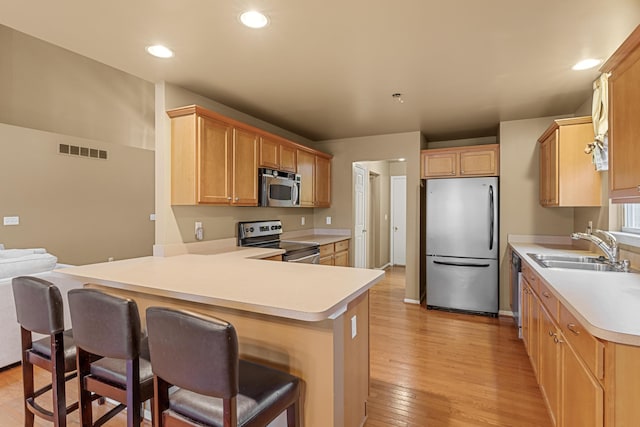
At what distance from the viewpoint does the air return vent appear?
5.34 metres

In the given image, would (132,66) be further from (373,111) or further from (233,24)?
(373,111)

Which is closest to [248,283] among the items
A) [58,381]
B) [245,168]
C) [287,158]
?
[58,381]

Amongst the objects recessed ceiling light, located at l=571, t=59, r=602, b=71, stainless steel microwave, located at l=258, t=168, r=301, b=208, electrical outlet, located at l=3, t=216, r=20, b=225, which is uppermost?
recessed ceiling light, located at l=571, t=59, r=602, b=71

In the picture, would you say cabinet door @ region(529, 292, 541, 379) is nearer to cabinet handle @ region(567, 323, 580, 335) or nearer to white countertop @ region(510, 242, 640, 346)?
white countertop @ region(510, 242, 640, 346)

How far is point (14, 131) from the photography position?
187 inches

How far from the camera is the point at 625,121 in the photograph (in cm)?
169

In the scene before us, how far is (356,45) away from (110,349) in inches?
88.2

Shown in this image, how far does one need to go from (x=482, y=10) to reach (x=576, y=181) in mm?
2024

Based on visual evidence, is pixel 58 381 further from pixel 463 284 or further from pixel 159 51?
pixel 463 284

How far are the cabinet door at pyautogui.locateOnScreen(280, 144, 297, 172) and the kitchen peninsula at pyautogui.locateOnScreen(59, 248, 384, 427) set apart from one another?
220 cm

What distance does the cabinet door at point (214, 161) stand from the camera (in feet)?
9.24

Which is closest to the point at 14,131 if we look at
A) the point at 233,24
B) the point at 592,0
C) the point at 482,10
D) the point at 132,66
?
the point at 132,66

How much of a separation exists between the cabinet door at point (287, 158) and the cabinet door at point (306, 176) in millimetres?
142

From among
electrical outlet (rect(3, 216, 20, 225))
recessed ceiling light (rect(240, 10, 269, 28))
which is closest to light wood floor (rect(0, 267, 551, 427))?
recessed ceiling light (rect(240, 10, 269, 28))
